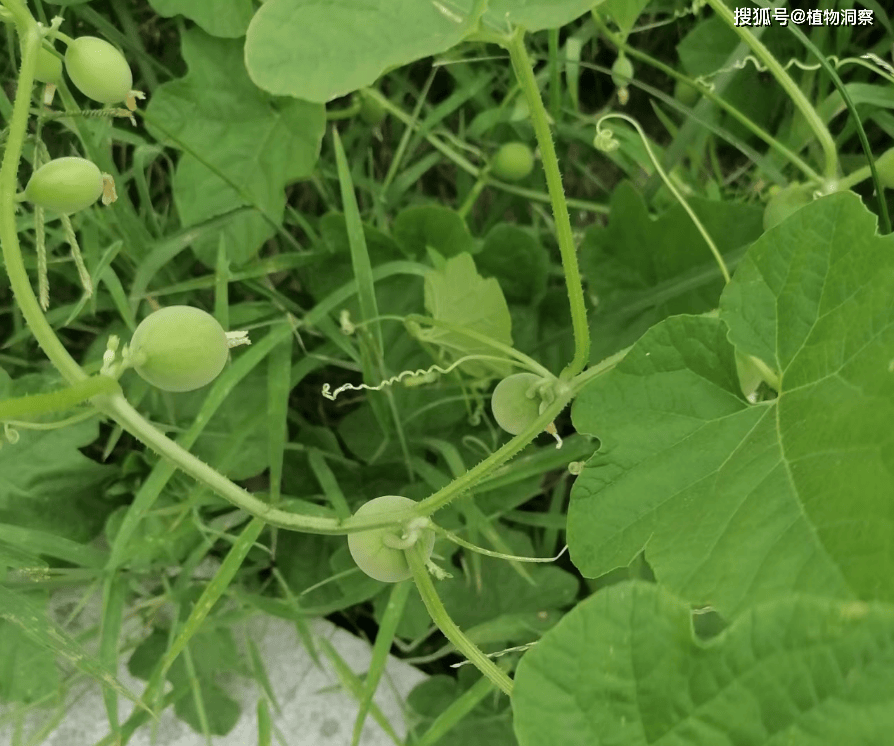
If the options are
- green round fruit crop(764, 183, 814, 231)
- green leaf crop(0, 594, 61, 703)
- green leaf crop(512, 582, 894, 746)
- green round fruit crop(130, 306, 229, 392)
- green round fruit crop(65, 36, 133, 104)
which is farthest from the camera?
green leaf crop(0, 594, 61, 703)

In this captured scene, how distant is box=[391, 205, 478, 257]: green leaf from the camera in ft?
3.61

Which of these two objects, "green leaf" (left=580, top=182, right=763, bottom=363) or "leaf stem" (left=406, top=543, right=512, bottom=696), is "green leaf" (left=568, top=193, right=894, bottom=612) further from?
"green leaf" (left=580, top=182, right=763, bottom=363)

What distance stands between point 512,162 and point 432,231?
14 centimetres

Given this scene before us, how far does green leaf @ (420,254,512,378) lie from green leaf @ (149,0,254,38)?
390mm

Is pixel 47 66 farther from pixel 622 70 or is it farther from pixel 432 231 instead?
pixel 622 70

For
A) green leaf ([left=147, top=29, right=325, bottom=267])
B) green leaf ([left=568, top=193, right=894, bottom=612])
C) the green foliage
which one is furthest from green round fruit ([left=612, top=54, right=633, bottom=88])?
green leaf ([left=568, top=193, right=894, bottom=612])

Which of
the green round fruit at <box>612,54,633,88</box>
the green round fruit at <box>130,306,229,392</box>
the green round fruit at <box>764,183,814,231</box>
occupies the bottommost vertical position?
the green round fruit at <box>764,183,814,231</box>

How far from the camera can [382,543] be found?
690 millimetres

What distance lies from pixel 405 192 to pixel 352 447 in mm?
388

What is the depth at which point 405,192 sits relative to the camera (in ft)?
4.30

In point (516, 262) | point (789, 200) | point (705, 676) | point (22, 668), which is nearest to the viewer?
point (705, 676)

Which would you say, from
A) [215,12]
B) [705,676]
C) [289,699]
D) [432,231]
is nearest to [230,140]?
[215,12]

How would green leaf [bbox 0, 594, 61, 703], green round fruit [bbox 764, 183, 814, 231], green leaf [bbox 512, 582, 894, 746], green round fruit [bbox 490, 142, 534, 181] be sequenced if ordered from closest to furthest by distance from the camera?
1. green leaf [bbox 512, 582, 894, 746]
2. green round fruit [bbox 764, 183, 814, 231]
3. green leaf [bbox 0, 594, 61, 703]
4. green round fruit [bbox 490, 142, 534, 181]

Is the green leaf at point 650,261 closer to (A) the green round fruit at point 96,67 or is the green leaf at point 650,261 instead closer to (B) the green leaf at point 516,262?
(B) the green leaf at point 516,262
